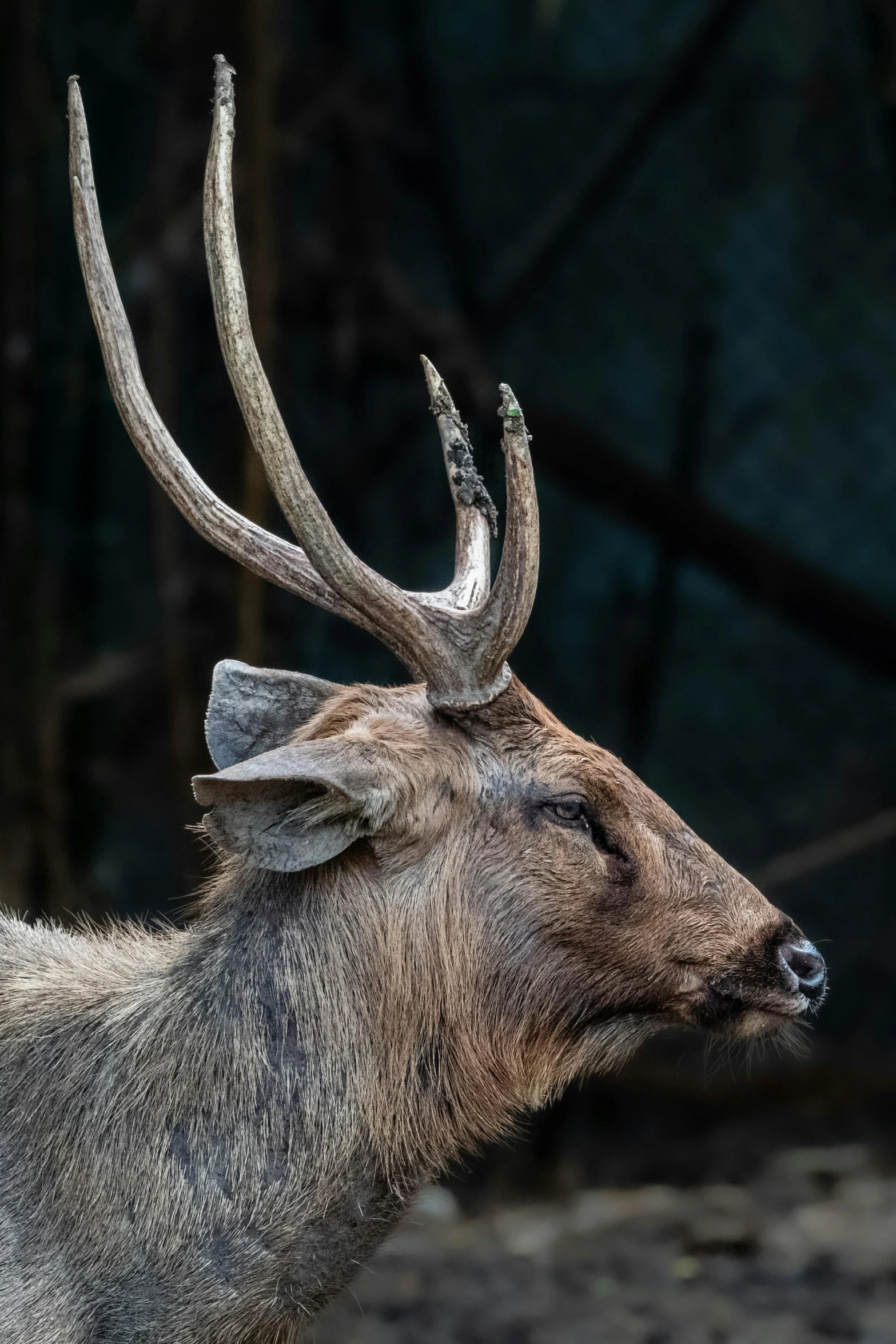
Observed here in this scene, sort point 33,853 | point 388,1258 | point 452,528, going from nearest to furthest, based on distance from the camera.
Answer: point 388,1258 < point 33,853 < point 452,528

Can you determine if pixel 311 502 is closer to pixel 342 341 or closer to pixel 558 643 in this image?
pixel 342 341

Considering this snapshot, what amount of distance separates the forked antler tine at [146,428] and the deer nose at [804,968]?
114cm

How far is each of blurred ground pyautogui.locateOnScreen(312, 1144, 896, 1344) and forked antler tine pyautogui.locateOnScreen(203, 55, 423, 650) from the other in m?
3.19

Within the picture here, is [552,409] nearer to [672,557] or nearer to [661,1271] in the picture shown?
[672,557]

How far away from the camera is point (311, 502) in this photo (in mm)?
3086

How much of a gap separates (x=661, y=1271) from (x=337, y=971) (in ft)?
12.6

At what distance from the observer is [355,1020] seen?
3.13 meters

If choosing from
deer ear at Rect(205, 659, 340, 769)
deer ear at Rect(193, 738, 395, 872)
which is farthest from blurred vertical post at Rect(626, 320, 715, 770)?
deer ear at Rect(193, 738, 395, 872)

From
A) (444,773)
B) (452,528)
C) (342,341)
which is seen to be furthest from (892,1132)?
(444,773)

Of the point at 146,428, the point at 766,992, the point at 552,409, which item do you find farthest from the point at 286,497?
the point at 552,409

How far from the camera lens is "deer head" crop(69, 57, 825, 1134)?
3.06 metres

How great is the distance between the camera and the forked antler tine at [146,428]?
312 cm

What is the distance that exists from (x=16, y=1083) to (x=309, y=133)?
6.21m

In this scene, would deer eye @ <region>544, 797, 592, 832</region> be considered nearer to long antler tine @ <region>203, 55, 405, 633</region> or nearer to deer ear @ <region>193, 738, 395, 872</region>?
deer ear @ <region>193, 738, 395, 872</region>
